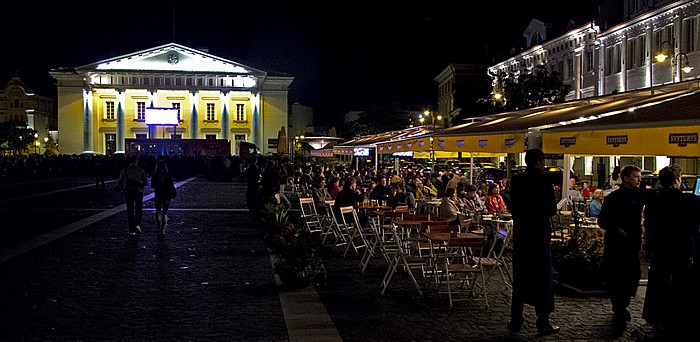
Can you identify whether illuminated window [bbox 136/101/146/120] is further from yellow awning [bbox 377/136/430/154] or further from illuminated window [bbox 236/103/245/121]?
yellow awning [bbox 377/136/430/154]

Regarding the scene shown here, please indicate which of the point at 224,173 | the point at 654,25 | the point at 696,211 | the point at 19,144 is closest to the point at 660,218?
the point at 696,211

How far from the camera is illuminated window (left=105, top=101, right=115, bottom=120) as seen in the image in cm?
8369

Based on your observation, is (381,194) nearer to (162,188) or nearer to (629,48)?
(162,188)

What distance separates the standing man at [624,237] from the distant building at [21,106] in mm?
119298

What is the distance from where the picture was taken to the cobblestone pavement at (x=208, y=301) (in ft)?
23.4

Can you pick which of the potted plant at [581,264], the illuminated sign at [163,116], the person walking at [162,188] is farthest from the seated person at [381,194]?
the illuminated sign at [163,116]

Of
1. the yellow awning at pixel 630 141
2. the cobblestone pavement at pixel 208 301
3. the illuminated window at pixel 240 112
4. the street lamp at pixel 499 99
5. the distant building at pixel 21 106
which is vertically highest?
the distant building at pixel 21 106

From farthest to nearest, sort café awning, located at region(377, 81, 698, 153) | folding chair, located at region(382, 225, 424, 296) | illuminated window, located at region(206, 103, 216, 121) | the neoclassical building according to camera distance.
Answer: illuminated window, located at region(206, 103, 216, 121)
the neoclassical building
café awning, located at region(377, 81, 698, 153)
folding chair, located at region(382, 225, 424, 296)

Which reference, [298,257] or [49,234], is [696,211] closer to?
[298,257]

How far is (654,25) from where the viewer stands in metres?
33.5

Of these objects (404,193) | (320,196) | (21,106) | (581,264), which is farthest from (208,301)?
(21,106)

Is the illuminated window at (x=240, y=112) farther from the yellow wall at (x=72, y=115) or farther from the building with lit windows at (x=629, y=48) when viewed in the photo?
the building with lit windows at (x=629, y=48)

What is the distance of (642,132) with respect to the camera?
25.9ft

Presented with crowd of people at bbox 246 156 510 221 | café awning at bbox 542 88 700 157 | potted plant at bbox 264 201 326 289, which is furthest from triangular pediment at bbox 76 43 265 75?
café awning at bbox 542 88 700 157
